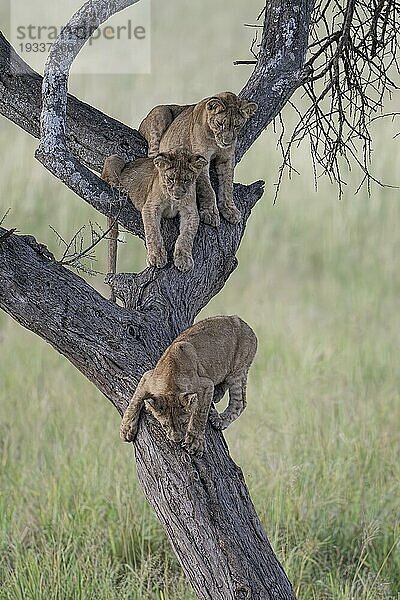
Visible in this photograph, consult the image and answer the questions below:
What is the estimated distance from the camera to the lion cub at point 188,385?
2.57 meters

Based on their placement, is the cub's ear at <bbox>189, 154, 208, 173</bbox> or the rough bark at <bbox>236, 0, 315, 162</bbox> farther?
the rough bark at <bbox>236, 0, 315, 162</bbox>

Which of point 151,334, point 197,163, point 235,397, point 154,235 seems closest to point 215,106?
point 197,163

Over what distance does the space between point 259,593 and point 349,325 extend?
15.0 ft

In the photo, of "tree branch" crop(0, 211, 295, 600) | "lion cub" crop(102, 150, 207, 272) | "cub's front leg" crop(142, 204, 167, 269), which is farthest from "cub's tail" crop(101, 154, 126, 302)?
"tree branch" crop(0, 211, 295, 600)

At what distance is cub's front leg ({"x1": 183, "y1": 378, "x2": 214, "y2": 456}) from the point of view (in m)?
2.60

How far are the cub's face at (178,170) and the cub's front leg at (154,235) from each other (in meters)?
0.12

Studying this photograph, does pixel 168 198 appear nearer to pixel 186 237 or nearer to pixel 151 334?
pixel 186 237

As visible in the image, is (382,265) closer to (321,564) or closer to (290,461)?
(290,461)

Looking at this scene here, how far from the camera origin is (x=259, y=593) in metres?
2.64

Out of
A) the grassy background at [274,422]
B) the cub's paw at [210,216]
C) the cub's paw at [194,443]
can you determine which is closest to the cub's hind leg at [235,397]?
the cub's paw at [194,443]

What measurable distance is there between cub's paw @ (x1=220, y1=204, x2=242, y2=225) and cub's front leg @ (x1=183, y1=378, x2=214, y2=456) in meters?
0.82

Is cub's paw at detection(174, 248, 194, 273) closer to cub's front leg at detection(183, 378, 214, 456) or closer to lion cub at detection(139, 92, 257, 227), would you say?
lion cub at detection(139, 92, 257, 227)

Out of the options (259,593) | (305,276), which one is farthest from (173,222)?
(305,276)

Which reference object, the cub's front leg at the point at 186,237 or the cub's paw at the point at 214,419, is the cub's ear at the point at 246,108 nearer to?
the cub's front leg at the point at 186,237
